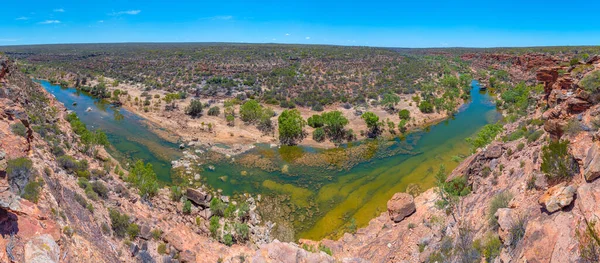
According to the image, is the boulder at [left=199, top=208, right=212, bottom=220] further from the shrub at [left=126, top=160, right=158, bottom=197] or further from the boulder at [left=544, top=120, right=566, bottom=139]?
the boulder at [left=544, top=120, right=566, bottom=139]

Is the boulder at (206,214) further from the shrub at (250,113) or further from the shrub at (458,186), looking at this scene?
the shrub at (250,113)

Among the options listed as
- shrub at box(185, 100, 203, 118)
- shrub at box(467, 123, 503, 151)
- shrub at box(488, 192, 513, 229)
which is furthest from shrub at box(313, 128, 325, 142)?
shrub at box(488, 192, 513, 229)

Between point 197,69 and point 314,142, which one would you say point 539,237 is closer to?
point 314,142

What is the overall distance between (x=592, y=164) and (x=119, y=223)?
829 inches

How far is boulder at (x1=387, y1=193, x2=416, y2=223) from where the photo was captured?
830 inches

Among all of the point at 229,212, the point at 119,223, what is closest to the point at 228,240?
the point at 229,212

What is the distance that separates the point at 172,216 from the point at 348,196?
1558 cm

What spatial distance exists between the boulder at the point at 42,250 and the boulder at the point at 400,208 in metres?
18.8

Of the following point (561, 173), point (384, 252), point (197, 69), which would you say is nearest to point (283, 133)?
point (384, 252)

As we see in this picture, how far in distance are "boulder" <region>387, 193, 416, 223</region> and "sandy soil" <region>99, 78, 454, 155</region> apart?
18397 mm

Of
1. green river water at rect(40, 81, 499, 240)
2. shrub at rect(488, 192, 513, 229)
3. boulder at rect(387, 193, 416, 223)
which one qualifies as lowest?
green river water at rect(40, 81, 499, 240)

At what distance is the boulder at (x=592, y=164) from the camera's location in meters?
10.2

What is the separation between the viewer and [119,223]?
15852mm

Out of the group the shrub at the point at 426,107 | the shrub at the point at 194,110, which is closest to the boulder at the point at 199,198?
the shrub at the point at 194,110
